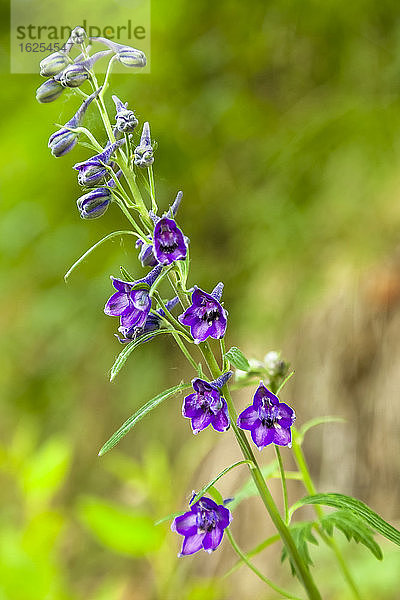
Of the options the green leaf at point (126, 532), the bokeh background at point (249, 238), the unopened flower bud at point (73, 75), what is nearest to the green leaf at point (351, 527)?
the unopened flower bud at point (73, 75)

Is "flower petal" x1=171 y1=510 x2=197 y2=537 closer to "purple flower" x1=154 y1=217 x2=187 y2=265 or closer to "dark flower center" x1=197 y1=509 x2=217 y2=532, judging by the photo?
"dark flower center" x1=197 y1=509 x2=217 y2=532

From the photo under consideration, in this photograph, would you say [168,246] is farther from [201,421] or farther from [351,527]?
[351,527]

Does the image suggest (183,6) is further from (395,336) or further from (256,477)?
(256,477)

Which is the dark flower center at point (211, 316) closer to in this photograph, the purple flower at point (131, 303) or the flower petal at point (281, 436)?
the purple flower at point (131, 303)

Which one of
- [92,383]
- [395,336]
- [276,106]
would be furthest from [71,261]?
[395,336]

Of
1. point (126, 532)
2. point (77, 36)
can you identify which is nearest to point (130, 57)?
point (77, 36)
